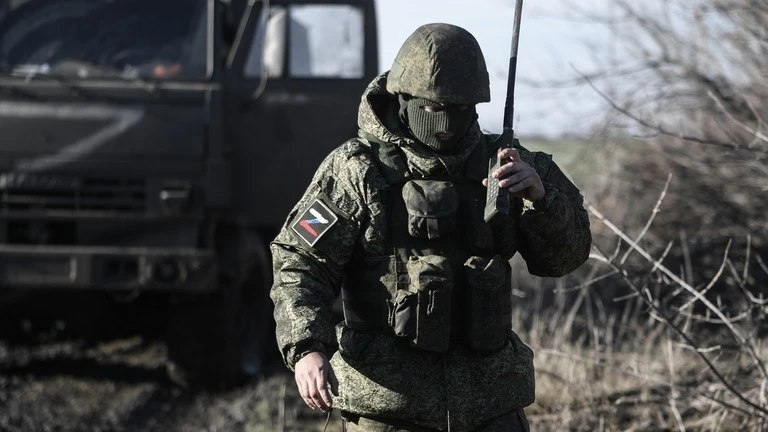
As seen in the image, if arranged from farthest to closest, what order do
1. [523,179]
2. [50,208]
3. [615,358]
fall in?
[50,208], [615,358], [523,179]

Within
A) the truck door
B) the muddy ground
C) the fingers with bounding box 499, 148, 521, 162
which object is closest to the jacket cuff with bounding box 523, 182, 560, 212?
the fingers with bounding box 499, 148, 521, 162

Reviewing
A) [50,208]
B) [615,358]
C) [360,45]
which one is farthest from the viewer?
[360,45]

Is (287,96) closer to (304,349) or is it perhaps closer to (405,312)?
(405,312)

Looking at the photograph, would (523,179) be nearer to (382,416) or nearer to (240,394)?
(382,416)

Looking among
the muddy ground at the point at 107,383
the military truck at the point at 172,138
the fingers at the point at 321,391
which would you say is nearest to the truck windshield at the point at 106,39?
A: the military truck at the point at 172,138

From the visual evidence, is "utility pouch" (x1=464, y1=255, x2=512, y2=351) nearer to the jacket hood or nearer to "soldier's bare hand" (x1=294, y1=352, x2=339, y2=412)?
the jacket hood

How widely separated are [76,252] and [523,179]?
4124mm

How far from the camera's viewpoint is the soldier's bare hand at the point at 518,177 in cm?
295

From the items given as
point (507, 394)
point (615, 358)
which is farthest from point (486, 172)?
point (615, 358)

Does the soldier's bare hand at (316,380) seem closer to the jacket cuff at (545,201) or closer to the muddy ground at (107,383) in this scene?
the jacket cuff at (545,201)

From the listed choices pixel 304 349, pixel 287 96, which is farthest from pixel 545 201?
pixel 287 96

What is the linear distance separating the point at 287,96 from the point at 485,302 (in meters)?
4.15

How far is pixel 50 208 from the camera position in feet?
22.4

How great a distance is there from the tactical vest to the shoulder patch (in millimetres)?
148
